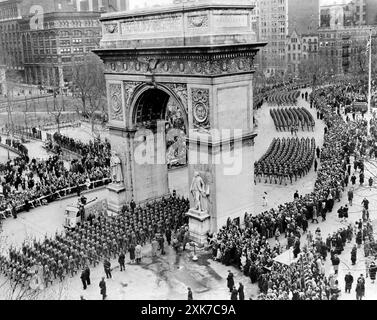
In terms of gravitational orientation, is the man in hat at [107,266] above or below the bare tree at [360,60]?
below

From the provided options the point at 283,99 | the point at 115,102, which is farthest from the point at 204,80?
the point at 283,99

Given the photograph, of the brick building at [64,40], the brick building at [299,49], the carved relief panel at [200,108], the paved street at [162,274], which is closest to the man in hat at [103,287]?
the paved street at [162,274]

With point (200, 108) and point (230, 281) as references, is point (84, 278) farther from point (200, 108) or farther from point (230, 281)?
point (200, 108)

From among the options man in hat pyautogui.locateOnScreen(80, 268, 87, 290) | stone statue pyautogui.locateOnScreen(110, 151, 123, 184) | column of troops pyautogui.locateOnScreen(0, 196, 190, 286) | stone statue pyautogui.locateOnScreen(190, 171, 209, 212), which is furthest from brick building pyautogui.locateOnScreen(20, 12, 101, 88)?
man in hat pyautogui.locateOnScreen(80, 268, 87, 290)

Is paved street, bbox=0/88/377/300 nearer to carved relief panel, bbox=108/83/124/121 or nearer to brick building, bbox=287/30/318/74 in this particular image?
carved relief panel, bbox=108/83/124/121

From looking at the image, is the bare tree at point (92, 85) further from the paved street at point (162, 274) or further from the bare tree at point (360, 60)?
the bare tree at point (360, 60)

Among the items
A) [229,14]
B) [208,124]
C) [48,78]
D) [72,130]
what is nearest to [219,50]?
[229,14]
